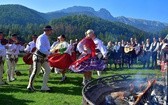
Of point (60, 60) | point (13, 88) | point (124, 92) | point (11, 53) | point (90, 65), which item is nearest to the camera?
point (124, 92)

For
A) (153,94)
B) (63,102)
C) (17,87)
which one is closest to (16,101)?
(63,102)

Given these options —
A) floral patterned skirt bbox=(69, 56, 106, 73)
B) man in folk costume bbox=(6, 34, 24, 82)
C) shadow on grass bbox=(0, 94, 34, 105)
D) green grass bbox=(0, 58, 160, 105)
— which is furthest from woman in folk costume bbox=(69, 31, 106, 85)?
man in folk costume bbox=(6, 34, 24, 82)

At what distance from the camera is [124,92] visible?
8484mm

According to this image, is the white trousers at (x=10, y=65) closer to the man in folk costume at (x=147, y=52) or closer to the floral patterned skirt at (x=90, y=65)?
the floral patterned skirt at (x=90, y=65)

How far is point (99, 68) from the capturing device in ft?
38.3

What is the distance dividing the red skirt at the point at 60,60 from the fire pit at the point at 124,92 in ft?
13.9

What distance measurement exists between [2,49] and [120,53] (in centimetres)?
1310

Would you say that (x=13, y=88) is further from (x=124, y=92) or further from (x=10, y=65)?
(x=124, y=92)

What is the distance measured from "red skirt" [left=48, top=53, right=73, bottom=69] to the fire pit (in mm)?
4245

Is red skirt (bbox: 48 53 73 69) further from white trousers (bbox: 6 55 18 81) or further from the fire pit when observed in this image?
the fire pit

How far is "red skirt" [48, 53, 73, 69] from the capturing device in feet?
46.7

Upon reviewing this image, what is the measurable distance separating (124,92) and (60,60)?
Answer: 243 inches

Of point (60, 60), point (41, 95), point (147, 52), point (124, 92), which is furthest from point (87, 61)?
point (147, 52)

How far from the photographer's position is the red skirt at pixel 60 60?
14.2m
